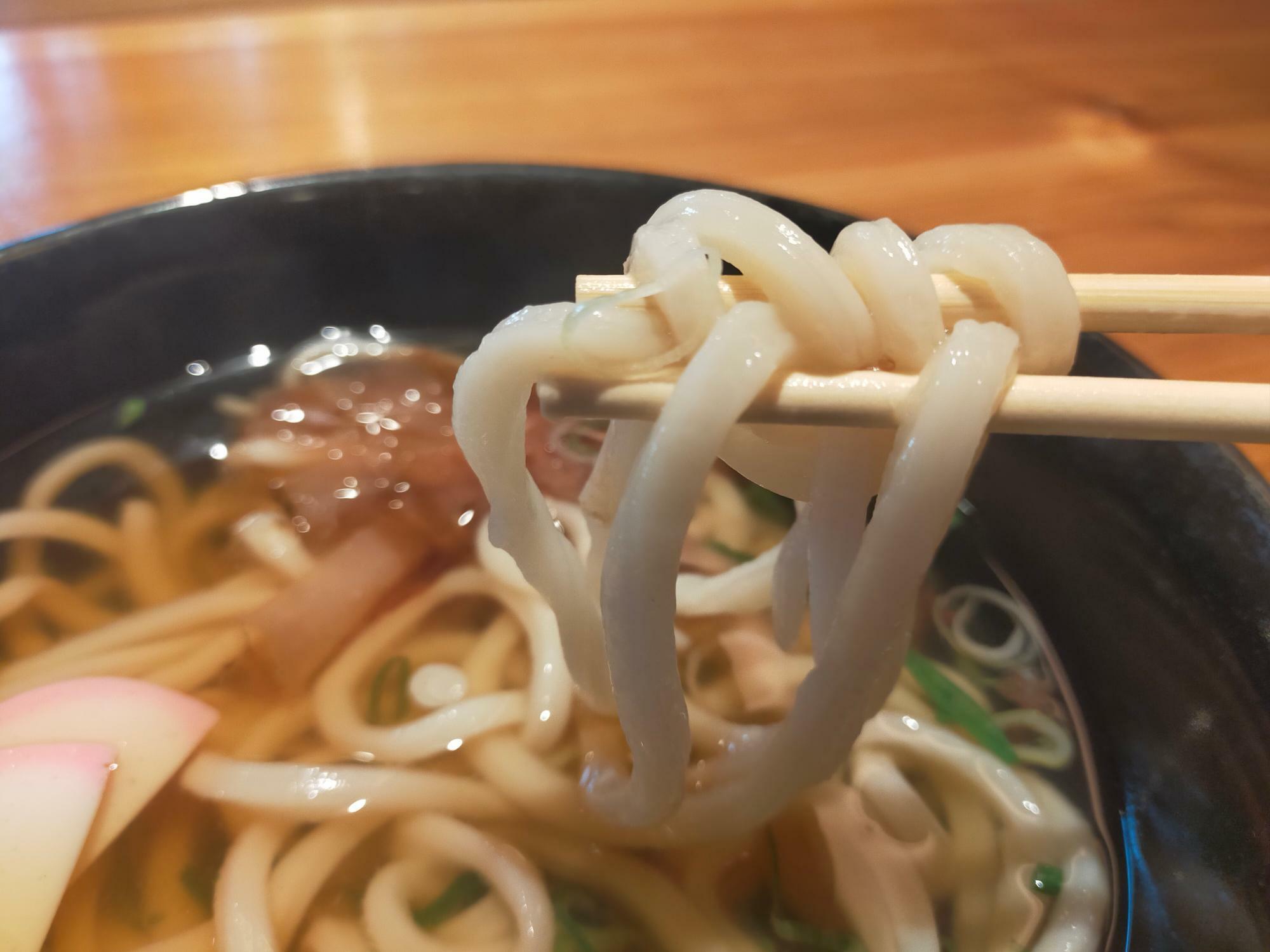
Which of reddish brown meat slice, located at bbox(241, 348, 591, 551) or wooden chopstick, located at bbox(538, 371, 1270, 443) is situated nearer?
wooden chopstick, located at bbox(538, 371, 1270, 443)

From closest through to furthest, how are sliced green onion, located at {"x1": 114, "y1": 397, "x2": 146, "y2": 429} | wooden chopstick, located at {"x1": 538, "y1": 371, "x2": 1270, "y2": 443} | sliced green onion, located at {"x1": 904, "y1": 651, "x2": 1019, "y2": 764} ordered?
wooden chopstick, located at {"x1": 538, "y1": 371, "x2": 1270, "y2": 443}
sliced green onion, located at {"x1": 904, "y1": 651, "x2": 1019, "y2": 764}
sliced green onion, located at {"x1": 114, "y1": 397, "x2": 146, "y2": 429}

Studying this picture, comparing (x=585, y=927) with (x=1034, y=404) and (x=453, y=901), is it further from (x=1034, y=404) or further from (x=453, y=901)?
Result: (x=1034, y=404)

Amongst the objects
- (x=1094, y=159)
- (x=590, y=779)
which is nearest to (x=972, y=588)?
(x=590, y=779)

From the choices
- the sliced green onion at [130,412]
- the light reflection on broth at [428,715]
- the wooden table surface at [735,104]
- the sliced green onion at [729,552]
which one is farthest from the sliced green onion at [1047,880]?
the sliced green onion at [130,412]

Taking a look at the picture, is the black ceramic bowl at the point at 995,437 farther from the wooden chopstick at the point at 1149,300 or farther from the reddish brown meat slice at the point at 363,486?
the wooden chopstick at the point at 1149,300

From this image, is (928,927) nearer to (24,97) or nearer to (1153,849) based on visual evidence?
(1153,849)

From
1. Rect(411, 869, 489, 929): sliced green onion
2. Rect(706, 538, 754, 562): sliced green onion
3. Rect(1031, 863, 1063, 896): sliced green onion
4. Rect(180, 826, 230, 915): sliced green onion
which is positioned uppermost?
Rect(706, 538, 754, 562): sliced green onion

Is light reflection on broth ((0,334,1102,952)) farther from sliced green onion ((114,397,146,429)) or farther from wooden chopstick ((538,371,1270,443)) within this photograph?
wooden chopstick ((538,371,1270,443))

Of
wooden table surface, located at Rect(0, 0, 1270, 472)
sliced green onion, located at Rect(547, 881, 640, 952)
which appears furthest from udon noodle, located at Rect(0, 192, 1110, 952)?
wooden table surface, located at Rect(0, 0, 1270, 472)

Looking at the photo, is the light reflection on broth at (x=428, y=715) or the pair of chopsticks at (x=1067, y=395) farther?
the light reflection on broth at (x=428, y=715)
